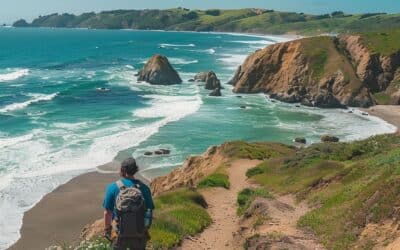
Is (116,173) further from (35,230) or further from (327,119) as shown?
(327,119)

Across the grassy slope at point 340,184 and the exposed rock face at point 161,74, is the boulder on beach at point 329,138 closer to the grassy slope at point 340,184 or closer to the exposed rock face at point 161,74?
the grassy slope at point 340,184

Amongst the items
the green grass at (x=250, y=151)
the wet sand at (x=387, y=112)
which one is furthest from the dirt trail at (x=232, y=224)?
the wet sand at (x=387, y=112)

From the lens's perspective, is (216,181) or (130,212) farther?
Answer: (216,181)

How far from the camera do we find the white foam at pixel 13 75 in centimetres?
11006

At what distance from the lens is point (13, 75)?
382 ft

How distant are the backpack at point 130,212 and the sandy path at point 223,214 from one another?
31.4ft

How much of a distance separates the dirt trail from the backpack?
27.8 feet

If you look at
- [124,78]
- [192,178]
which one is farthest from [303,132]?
[124,78]

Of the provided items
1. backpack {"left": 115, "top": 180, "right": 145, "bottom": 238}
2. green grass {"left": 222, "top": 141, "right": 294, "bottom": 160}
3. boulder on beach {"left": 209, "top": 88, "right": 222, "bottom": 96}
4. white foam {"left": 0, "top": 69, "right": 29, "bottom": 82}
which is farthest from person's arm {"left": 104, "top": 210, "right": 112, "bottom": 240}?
white foam {"left": 0, "top": 69, "right": 29, "bottom": 82}

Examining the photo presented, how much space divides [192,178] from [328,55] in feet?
203

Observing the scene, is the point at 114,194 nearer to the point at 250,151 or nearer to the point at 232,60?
the point at 250,151

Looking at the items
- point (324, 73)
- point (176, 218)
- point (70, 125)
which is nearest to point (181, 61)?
point (324, 73)

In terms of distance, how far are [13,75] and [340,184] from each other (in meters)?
103

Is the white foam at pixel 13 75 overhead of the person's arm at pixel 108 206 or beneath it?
beneath
